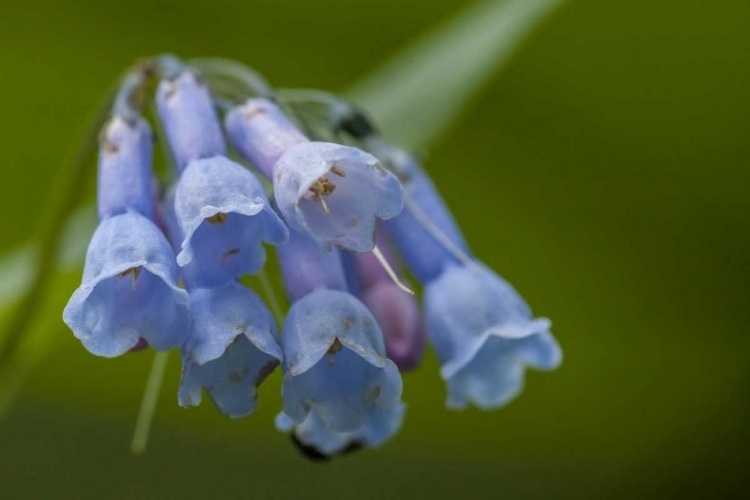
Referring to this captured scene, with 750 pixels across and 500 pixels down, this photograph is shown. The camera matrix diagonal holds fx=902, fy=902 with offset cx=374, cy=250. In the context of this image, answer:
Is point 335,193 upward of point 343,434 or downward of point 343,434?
upward

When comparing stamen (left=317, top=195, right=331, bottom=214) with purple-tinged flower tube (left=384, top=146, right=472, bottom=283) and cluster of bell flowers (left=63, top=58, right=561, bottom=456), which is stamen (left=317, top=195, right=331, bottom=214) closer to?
cluster of bell flowers (left=63, top=58, right=561, bottom=456)

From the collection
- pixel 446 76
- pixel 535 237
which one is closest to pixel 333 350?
pixel 446 76

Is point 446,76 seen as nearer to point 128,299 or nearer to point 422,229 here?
point 422,229

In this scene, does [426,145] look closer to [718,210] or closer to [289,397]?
[289,397]

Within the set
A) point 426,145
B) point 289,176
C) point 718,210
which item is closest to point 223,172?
point 289,176

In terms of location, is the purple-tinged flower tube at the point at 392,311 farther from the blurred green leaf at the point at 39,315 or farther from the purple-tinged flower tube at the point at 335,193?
the blurred green leaf at the point at 39,315

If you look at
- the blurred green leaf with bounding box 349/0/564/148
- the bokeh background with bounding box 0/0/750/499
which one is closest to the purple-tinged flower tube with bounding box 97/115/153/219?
the blurred green leaf with bounding box 349/0/564/148
